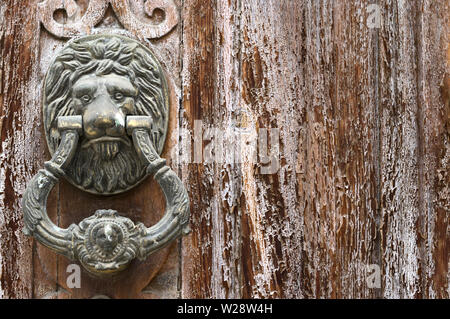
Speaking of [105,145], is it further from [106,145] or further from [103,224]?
[103,224]

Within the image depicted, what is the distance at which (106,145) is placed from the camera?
39.9 inches

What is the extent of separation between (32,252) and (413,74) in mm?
661

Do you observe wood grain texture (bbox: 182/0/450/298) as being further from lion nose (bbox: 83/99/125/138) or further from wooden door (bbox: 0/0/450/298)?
lion nose (bbox: 83/99/125/138)

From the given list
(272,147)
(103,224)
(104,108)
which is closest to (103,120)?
(104,108)

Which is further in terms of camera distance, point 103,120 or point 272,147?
point 272,147

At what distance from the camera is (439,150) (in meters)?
1.10

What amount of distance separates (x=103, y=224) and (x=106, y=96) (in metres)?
0.19

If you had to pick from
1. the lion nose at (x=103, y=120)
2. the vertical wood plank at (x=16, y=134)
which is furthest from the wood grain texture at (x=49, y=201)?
the lion nose at (x=103, y=120)

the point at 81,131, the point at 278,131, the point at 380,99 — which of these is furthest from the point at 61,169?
the point at 380,99

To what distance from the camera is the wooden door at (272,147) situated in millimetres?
1075

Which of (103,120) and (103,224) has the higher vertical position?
(103,120)

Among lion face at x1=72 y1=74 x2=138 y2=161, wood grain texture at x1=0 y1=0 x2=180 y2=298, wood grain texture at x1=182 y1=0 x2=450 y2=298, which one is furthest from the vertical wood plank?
wood grain texture at x1=182 y1=0 x2=450 y2=298

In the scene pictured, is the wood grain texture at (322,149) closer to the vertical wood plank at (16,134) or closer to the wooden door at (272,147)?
the wooden door at (272,147)

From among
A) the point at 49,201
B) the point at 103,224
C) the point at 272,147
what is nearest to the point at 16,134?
the point at 49,201
